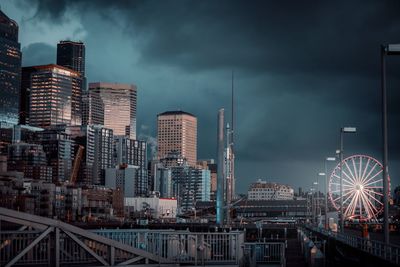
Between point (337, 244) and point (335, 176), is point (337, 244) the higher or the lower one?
the lower one

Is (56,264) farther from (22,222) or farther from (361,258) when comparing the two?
(361,258)

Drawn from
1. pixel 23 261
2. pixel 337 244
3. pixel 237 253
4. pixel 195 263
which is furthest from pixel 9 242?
pixel 337 244

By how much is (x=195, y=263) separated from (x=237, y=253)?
248 cm

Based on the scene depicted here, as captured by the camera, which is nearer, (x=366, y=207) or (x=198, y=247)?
(x=198, y=247)

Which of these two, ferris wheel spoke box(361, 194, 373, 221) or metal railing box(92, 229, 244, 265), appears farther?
ferris wheel spoke box(361, 194, 373, 221)

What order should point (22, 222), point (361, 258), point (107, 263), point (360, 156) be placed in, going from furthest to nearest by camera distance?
1. point (360, 156)
2. point (361, 258)
3. point (107, 263)
4. point (22, 222)

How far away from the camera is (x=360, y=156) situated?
13525cm

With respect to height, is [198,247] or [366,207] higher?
[366,207]

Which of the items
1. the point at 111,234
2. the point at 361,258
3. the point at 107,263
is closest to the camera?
the point at 107,263

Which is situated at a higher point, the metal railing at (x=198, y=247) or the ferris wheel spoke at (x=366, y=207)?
the ferris wheel spoke at (x=366, y=207)

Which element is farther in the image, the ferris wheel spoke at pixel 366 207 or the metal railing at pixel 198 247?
the ferris wheel spoke at pixel 366 207

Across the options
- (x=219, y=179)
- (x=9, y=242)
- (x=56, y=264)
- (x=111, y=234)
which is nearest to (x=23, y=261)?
(x=9, y=242)

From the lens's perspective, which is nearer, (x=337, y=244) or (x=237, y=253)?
(x=237, y=253)

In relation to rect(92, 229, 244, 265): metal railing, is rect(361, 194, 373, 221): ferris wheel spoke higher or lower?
higher
